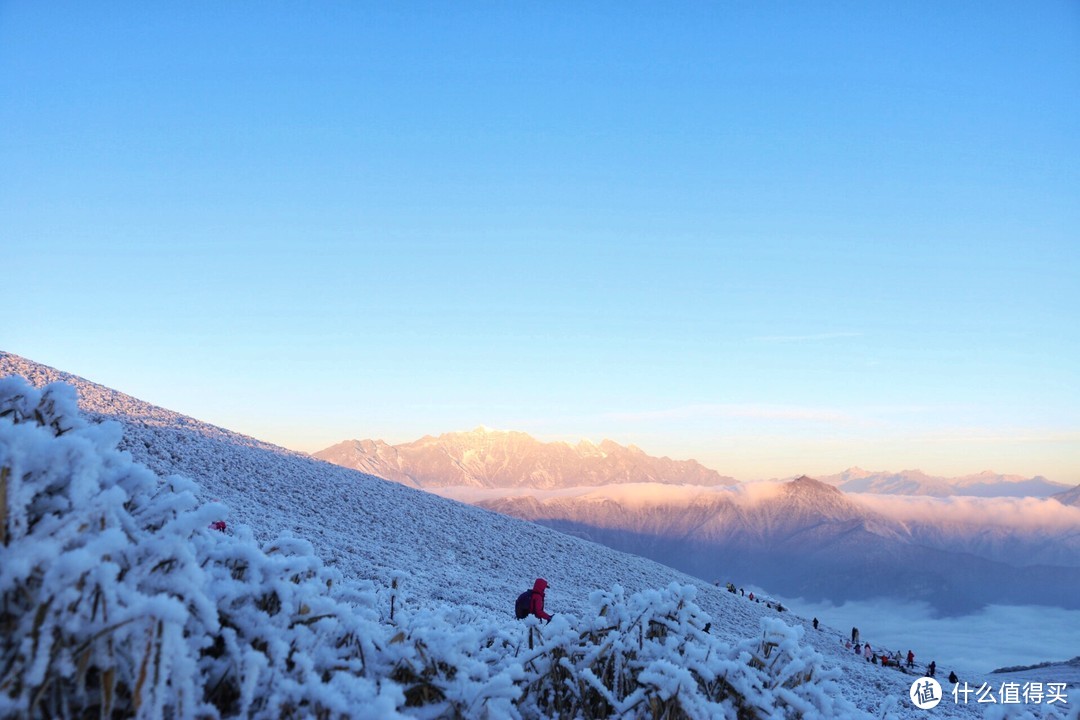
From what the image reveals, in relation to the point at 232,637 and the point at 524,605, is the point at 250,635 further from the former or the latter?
the point at 524,605

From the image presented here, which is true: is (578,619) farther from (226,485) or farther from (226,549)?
(226,485)

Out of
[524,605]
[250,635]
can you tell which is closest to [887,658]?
[524,605]

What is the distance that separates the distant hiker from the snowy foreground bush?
484 centimetres

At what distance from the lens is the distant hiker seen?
365 inches

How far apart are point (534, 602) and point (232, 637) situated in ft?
23.8

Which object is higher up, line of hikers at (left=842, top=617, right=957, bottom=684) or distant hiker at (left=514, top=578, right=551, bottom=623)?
distant hiker at (left=514, top=578, right=551, bottom=623)

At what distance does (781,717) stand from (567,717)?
3.38 feet

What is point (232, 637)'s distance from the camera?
8.02 ft

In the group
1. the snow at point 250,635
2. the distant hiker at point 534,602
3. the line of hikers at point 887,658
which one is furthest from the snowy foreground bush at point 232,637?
the line of hikers at point 887,658

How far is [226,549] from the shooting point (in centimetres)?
284

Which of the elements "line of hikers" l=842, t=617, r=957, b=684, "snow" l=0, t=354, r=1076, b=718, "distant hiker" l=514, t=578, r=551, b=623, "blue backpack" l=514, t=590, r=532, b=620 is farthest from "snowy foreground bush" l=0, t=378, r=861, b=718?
"line of hikers" l=842, t=617, r=957, b=684

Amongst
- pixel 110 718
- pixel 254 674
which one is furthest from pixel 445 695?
pixel 110 718

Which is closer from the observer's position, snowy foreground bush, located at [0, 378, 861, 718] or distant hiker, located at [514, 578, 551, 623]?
snowy foreground bush, located at [0, 378, 861, 718]

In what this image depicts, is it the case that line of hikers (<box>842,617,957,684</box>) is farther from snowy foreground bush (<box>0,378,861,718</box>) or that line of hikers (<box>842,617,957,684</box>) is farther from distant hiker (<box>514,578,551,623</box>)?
snowy foreground bush (<box>0,378,861,718</box>)
